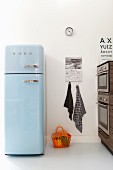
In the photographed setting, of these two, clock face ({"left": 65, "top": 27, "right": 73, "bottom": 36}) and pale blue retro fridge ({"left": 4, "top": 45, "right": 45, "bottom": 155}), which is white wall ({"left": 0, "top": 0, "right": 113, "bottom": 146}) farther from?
pale blue retro fridge ({"left": 4, "top": 45, "right": 45, "bottom": 155})

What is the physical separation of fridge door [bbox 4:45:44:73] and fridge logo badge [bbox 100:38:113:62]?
1.18 metres

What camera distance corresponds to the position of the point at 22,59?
2523 mm

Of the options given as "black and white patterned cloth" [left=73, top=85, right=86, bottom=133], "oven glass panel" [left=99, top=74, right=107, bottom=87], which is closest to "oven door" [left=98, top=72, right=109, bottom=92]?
"oven glass panel" [left=99, top=74, right=107, bottom=87]

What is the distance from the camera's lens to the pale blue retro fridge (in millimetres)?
2521

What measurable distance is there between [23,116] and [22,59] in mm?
691

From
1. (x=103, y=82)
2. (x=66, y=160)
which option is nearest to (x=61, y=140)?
(x=66, y=160)

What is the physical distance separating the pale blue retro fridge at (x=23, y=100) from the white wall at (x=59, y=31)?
2.35ft

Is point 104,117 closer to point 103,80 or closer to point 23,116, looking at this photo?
point 103,80

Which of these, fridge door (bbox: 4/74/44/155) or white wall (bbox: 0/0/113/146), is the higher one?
white wall (bbox: 0/0/113/146)

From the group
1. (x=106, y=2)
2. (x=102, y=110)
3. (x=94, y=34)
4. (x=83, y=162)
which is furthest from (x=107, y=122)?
(x=106, y=2)

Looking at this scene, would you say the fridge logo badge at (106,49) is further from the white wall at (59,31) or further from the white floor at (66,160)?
the white floor at (66,160)

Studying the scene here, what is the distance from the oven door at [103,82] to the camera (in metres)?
2.63

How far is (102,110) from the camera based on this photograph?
2.87 m

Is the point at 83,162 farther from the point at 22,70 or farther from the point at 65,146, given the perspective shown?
the point at 22,70
